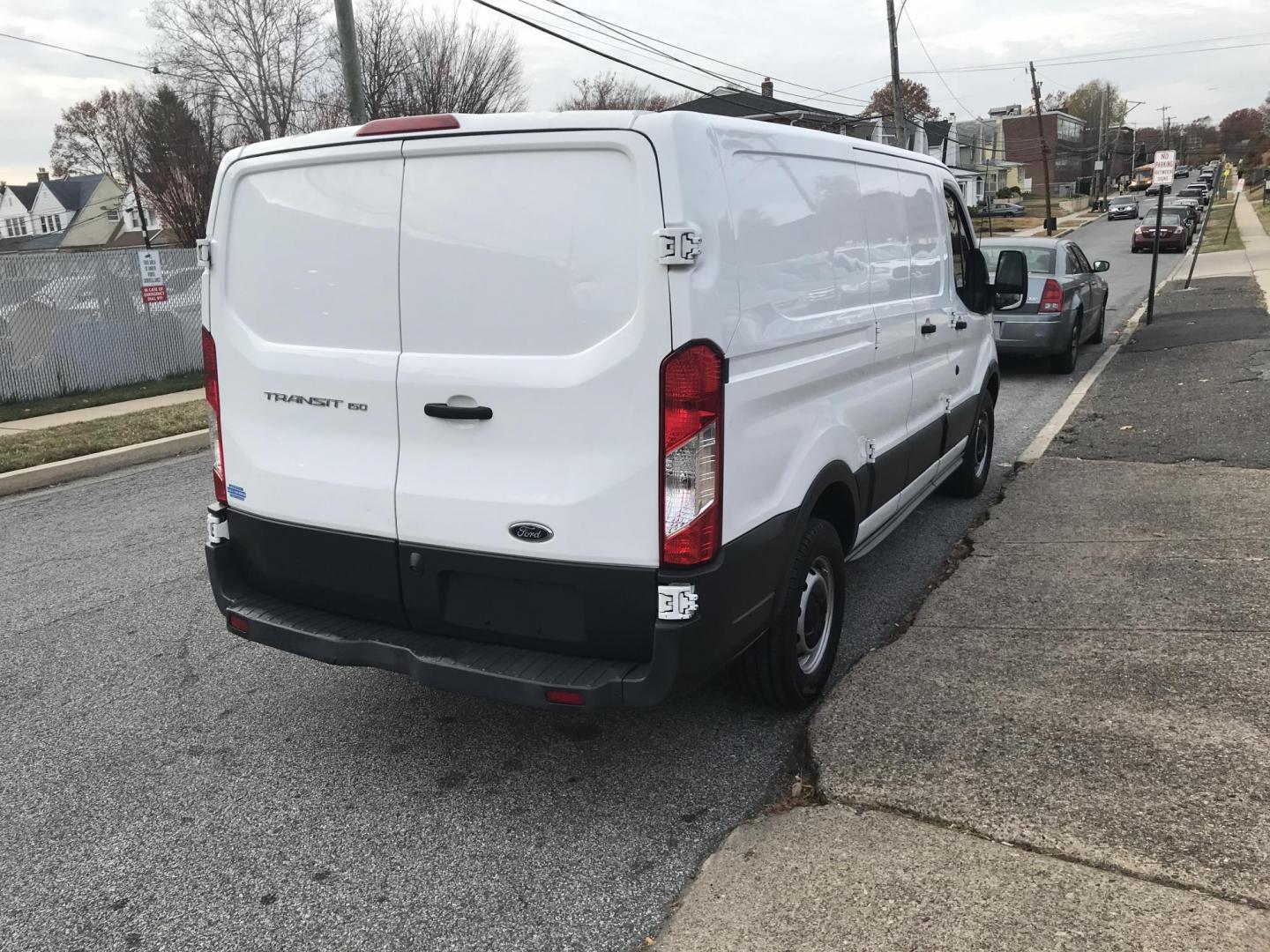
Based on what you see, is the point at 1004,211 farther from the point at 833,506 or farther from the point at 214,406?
the point at 214,406

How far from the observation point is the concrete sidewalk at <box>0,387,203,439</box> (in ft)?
34.2

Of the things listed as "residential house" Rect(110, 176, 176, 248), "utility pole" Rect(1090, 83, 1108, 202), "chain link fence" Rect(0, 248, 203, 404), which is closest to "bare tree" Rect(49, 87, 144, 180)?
"residential house" Rect(110, 176, 176, 248)

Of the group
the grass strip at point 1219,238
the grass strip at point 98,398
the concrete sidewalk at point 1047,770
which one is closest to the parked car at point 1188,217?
the grass strip at point 1219,238

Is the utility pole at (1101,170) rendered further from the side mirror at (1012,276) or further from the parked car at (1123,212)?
the side mirror at (1012,276)

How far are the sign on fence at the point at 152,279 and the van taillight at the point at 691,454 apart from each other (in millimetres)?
12363

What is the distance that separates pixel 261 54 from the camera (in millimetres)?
34094

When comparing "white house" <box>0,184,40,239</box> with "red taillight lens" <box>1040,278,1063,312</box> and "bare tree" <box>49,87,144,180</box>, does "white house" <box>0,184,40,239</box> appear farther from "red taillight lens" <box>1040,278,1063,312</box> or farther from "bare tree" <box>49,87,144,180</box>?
"red taillight lens" <box>1040,278,1063,312</box>

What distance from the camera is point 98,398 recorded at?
12.5m

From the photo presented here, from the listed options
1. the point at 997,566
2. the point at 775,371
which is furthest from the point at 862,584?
the point at 775,371

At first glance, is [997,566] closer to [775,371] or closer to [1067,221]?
[775,371]

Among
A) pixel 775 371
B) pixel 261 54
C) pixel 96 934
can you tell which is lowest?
pixel 96 934

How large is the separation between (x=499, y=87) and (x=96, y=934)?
35709 millimetres

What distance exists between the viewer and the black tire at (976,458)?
21.5 feet

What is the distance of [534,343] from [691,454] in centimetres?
58
